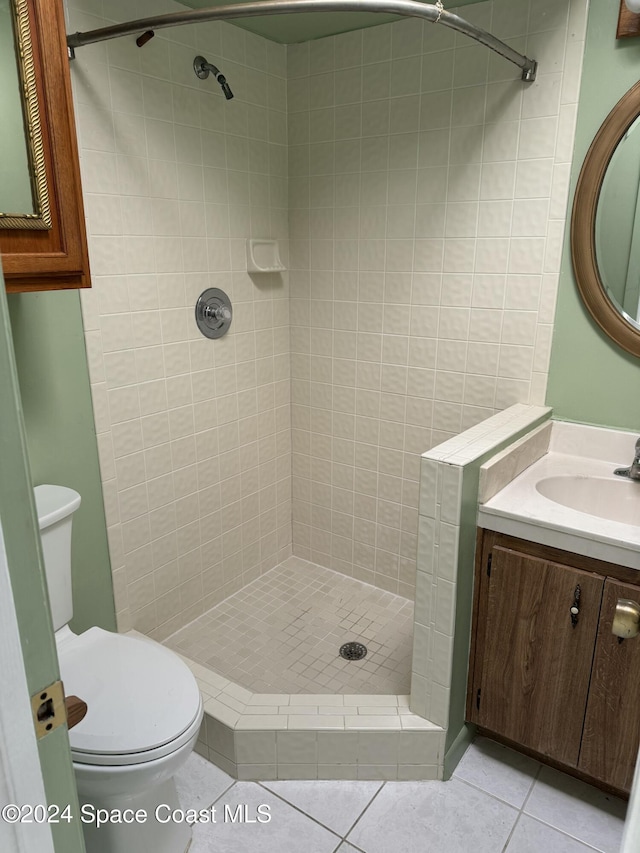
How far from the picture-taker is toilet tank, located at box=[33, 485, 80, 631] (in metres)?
1.61

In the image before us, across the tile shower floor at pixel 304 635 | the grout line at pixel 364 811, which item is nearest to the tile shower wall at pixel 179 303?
the tile shower floor at pixel 304 635

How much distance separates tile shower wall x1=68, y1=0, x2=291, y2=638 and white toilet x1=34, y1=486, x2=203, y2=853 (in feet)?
1.12

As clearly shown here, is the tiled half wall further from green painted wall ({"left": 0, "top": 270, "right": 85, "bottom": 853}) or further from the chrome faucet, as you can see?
green painted wall ({"left": 0, "top": 270, "right": 85, "bottom": 853})

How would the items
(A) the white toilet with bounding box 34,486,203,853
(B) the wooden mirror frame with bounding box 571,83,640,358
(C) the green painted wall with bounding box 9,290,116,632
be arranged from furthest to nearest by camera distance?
(B) the wooden mirror frame with bounding box 571,83,640,358 < (C) the green painted wall with bounding box 9,290,116,632 < (A) the white toilet with bounding box 34,486,203,853

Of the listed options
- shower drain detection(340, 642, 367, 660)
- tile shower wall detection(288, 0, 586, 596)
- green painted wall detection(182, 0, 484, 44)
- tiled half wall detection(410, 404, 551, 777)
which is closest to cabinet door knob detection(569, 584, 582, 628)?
tiled half wall detection(410, 404, 551, 777)

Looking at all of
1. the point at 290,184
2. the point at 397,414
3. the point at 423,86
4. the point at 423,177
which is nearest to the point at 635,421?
the point at 397,414

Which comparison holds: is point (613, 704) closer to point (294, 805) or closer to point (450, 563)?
point (450, 563)

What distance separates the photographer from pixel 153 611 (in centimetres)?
220

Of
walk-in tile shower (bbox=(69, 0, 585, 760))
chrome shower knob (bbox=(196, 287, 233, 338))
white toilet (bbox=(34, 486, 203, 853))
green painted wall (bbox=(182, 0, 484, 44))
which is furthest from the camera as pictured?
chrome shower knob (bbox=(196, 287, 233, 338))

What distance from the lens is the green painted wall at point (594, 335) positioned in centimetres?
171

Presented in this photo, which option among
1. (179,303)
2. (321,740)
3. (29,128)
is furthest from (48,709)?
(179,303)

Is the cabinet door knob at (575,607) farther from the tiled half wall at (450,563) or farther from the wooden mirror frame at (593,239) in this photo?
the wooden mirror frame at (593,239)

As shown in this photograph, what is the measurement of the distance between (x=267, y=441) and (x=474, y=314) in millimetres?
Result: 1028

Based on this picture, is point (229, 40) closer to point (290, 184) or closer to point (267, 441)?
point (290, 184)
